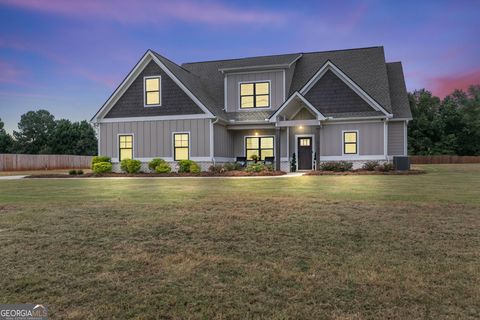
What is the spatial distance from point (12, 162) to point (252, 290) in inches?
1526

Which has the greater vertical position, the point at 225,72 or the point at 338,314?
the point at 225,72

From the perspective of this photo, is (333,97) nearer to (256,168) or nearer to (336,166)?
(336,166)

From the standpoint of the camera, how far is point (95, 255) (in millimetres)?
5105

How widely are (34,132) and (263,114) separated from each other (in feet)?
210

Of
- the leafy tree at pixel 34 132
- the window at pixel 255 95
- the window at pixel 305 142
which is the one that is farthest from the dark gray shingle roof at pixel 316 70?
the leafy tree at pixel 34 132

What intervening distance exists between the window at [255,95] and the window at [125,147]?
740 cm

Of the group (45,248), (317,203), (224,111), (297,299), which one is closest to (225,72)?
(224,111)

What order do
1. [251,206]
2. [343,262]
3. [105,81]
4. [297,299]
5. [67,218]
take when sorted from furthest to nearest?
[105,81], [251,206], [67,218], [343,262], [297,299]

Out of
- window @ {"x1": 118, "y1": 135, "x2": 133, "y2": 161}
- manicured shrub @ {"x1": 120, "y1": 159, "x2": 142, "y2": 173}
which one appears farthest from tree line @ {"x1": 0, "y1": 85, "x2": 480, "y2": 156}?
manicured shrub @ {"x1": 120, "y1": 159, "x2": 142, "y2": 173}

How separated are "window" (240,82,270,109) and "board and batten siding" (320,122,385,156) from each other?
13.9 feet

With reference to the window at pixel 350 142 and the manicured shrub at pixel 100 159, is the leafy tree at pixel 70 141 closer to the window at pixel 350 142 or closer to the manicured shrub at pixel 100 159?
the manicured shrub at pixel 100 159

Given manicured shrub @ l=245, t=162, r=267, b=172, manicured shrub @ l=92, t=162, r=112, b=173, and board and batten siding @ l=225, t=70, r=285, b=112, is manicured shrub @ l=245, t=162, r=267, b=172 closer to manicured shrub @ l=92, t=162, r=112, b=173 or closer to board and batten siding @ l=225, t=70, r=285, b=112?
board and batten siding @ l=225, t=70, r=285, b=112

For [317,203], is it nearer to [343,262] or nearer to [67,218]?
[343,262]

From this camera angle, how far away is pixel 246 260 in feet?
15.9
